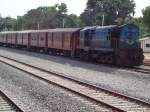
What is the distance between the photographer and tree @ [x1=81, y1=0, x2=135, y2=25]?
104 m

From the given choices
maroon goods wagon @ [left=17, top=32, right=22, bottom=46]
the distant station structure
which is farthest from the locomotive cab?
the distant station structure

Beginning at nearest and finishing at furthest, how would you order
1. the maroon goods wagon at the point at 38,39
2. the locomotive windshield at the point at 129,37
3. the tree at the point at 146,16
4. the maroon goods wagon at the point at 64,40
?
1. the locomotive windshield at the point at 129,37
2. the maroon goods wagon at the point at 64,40
3. the maroon goods wagon at the point at 38,39
4. the tree at the point at 146,16

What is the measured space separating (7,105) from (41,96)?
2044 mm

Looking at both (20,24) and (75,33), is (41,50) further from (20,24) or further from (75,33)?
(20,24)

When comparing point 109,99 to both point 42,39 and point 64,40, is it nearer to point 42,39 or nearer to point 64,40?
point 64,40

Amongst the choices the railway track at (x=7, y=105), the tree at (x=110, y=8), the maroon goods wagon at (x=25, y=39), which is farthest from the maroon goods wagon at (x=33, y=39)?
the tree at (x=110, y=8)

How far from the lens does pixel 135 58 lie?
1105 inches

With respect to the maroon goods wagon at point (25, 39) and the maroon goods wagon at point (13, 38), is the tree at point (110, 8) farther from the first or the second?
the maroon goods wagon at point (25, 39)

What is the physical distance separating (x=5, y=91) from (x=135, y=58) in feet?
46.2

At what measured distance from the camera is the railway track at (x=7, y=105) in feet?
39.0

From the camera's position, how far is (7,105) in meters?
12.7

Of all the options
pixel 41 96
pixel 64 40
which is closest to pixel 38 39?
pixel 64 40

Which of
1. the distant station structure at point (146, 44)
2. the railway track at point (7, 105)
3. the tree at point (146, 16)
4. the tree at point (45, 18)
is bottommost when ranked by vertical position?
the railway track at point (7, 105)

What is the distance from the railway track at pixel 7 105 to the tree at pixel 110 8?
87.3 metres
